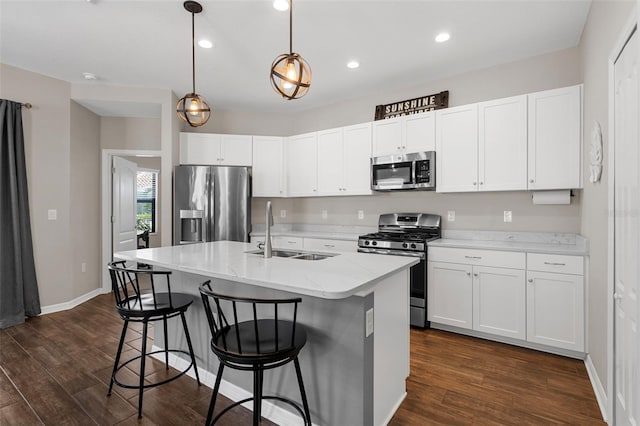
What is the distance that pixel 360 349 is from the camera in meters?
1.63

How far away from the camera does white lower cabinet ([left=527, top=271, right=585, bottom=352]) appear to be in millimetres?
2637

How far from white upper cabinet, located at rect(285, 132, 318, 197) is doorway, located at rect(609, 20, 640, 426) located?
3257 mm

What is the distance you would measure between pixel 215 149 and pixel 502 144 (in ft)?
11.9

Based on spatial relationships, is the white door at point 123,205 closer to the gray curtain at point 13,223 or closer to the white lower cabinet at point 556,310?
the gray curtain at point 13,223

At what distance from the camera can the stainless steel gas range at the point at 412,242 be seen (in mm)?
3361

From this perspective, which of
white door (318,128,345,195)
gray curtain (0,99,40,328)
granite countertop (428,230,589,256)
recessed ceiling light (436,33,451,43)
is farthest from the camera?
white door (318,128,345,195)

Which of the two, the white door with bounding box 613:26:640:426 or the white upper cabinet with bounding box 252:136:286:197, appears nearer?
the white door with bounding box 613:26:640:426

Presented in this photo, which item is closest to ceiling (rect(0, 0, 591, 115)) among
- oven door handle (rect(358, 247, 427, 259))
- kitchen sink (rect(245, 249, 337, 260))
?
kitchen sink (rect(245, 249, 337, 260))

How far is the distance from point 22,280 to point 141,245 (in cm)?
340

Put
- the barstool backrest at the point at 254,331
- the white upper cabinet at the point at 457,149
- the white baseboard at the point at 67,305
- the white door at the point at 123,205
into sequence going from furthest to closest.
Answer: the white door at the point at 123,205
the white baseboard at the point at 67,305
the white upper cabinet at the point at 457,149
the barstool backrest at the point at 254,331

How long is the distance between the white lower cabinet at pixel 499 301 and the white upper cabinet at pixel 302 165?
7.95 feet

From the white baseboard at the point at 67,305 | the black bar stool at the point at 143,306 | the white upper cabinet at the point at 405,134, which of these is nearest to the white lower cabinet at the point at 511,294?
the white upper cabinet at the point at 405,134

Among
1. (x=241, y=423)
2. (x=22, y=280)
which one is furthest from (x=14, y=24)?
(x=241, y=423)

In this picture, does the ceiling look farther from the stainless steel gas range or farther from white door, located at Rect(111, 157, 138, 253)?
the stainless steel gas range
